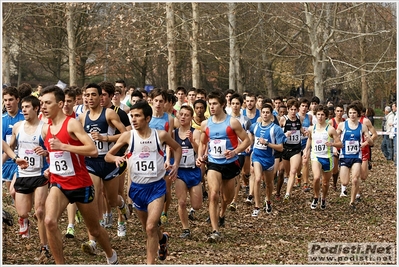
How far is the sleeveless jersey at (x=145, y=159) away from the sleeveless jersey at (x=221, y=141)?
2.36 m

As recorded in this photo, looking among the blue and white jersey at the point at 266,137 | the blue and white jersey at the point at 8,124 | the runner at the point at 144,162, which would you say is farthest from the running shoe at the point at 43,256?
the blue and white jersey at the point at 266,137

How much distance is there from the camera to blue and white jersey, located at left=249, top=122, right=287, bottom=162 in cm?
1346

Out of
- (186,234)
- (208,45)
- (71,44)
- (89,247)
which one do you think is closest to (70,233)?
(89,247)

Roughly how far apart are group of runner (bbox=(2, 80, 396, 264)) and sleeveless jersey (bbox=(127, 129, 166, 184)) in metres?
0.01

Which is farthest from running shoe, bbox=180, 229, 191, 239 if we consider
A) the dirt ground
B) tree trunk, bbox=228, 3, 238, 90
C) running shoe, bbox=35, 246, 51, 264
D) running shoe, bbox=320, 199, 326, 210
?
tree trunk, bbox=228, 3, 238, 90

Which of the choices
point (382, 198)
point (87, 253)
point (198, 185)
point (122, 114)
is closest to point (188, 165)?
point (198, 185)

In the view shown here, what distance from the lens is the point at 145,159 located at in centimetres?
877

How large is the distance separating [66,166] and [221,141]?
3283mm

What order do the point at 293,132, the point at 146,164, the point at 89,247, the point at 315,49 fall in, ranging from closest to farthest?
the point at 146,164
the point at 89,247
the point at 293,132
the point at 315,49

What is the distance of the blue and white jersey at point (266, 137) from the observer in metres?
13.5

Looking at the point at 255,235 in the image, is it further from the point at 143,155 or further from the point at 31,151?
the point at 31,151

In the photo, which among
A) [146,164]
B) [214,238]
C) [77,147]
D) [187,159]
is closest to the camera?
[77,147]

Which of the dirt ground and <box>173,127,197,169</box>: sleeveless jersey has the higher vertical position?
<box>173,127,197,169</box>: sleeveless jersey

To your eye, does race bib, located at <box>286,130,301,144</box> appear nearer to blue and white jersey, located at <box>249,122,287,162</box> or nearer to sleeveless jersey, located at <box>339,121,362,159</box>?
sleeveless jersey, located at <box>339,121,362,159</box>
